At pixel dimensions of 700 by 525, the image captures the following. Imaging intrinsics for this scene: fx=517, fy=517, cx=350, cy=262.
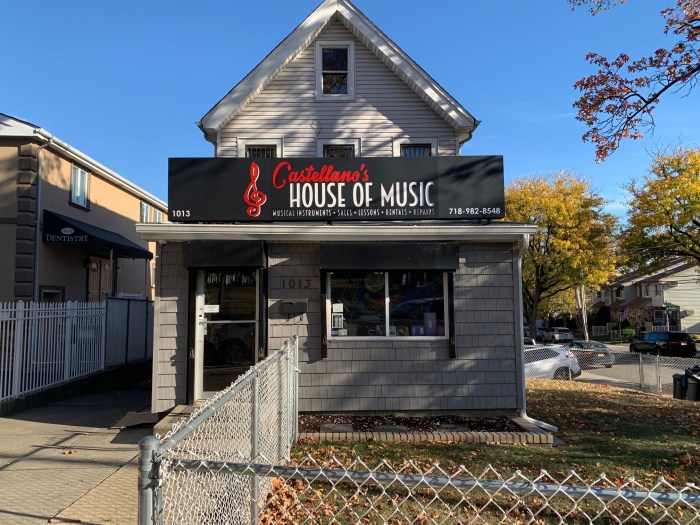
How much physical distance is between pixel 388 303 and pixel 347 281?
2.59 feet

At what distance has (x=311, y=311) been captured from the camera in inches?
340

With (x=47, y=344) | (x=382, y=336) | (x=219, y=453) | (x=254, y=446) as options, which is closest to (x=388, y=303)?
(x=382, y=336)

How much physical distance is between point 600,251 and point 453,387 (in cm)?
2657

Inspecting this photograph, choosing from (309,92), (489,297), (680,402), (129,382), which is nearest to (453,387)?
(489,297)

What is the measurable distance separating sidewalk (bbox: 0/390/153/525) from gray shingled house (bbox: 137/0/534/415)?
134 centimetres

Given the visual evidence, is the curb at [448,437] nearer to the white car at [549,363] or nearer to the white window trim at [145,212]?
the white car at [549,363]

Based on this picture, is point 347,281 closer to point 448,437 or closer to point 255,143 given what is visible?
point 448,437

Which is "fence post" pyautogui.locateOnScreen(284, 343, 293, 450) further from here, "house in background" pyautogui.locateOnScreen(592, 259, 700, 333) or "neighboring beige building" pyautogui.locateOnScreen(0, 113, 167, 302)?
"house in background" pyautogui.locateOnScreen(592, 259, 700, 333)

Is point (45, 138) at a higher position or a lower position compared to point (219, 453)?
higher

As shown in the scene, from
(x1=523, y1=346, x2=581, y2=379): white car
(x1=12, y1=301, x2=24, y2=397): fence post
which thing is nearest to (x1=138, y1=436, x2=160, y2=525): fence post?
(x1=12, y1=301, x2=24, y2=397): fence post

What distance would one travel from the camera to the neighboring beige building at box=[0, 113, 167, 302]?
1313 cm

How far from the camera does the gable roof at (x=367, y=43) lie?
11719mm

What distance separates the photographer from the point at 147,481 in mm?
2148

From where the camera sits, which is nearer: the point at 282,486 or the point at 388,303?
the point at 282,486
